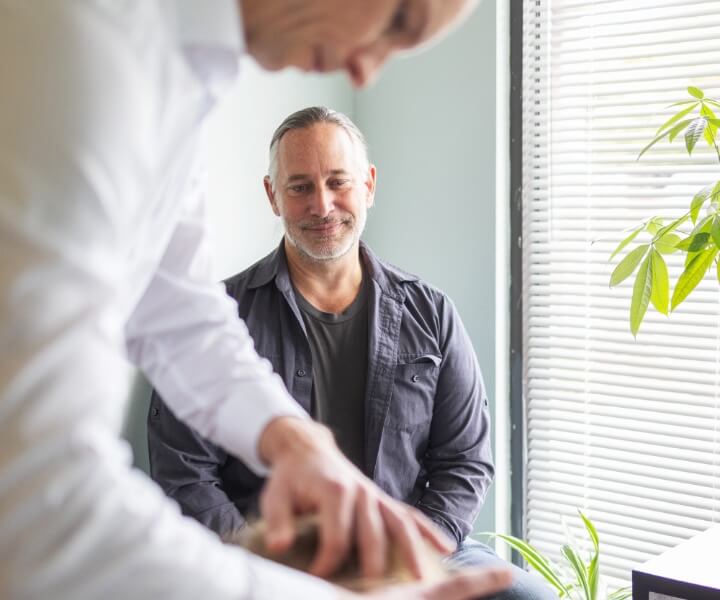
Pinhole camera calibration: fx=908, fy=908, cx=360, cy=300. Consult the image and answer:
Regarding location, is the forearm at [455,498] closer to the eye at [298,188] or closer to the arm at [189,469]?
the arm at [189,469]

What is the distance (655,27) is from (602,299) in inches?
33.0

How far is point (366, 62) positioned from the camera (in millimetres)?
681

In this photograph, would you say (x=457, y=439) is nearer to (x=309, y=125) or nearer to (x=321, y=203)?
(x=321, y=203)

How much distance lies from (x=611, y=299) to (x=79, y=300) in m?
2.54

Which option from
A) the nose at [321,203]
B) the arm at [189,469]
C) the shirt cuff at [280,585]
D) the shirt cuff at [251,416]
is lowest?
the arm at [189,469]

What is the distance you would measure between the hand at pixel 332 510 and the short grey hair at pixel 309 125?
6.22 feet

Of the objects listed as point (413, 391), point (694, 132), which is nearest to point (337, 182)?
point (413, 391)

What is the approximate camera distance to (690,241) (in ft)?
6.03

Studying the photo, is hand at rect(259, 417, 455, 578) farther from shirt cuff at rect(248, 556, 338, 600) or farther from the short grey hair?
the short grey hair

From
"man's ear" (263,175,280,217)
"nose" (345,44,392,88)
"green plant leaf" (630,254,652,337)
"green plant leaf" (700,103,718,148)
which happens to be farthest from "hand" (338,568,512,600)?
"man's ear" (263,175,280,217)

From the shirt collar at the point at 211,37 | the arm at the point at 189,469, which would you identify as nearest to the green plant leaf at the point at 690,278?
the arm at the point at 189,469

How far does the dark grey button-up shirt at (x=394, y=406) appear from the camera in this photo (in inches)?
92.4

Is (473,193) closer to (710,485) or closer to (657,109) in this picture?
(657,109)

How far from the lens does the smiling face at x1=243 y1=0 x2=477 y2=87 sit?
612 mm
